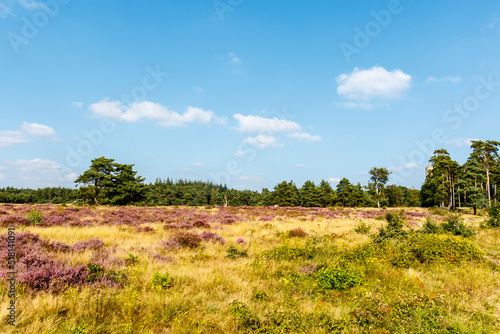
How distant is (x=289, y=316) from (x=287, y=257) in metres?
4.23

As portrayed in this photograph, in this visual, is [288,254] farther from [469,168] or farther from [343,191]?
[343,191]

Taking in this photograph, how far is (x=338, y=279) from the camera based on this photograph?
19.0 feet

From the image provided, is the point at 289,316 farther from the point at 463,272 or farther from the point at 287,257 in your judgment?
the point at 463,272

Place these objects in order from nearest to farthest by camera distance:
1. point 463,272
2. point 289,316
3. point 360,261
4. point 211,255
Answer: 1. point 289,316
2. point 463,272
3. point 360,261
4. point 211,255

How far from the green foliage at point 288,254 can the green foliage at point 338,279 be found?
6.38ft

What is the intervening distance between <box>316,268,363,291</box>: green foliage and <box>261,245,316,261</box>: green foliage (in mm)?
1944

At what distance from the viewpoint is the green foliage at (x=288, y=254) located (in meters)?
8.00

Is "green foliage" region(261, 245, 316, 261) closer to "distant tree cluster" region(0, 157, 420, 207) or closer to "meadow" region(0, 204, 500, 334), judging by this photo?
"meadow" region(0, 204, 500, 334)

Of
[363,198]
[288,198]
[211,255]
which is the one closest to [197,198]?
[288,198]

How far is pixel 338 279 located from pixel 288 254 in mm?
2560

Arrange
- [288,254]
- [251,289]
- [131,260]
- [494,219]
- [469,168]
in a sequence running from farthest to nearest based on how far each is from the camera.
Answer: [469,168] < [494,219] < [288,254] < [131,260] < [251,289]

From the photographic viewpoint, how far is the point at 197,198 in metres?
96.2

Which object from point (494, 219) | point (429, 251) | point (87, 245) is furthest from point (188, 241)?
point (494, 219)

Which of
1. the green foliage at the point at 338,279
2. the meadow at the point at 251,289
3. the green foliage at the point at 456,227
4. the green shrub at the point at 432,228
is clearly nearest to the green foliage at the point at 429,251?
the meadow at the point at 251,289
